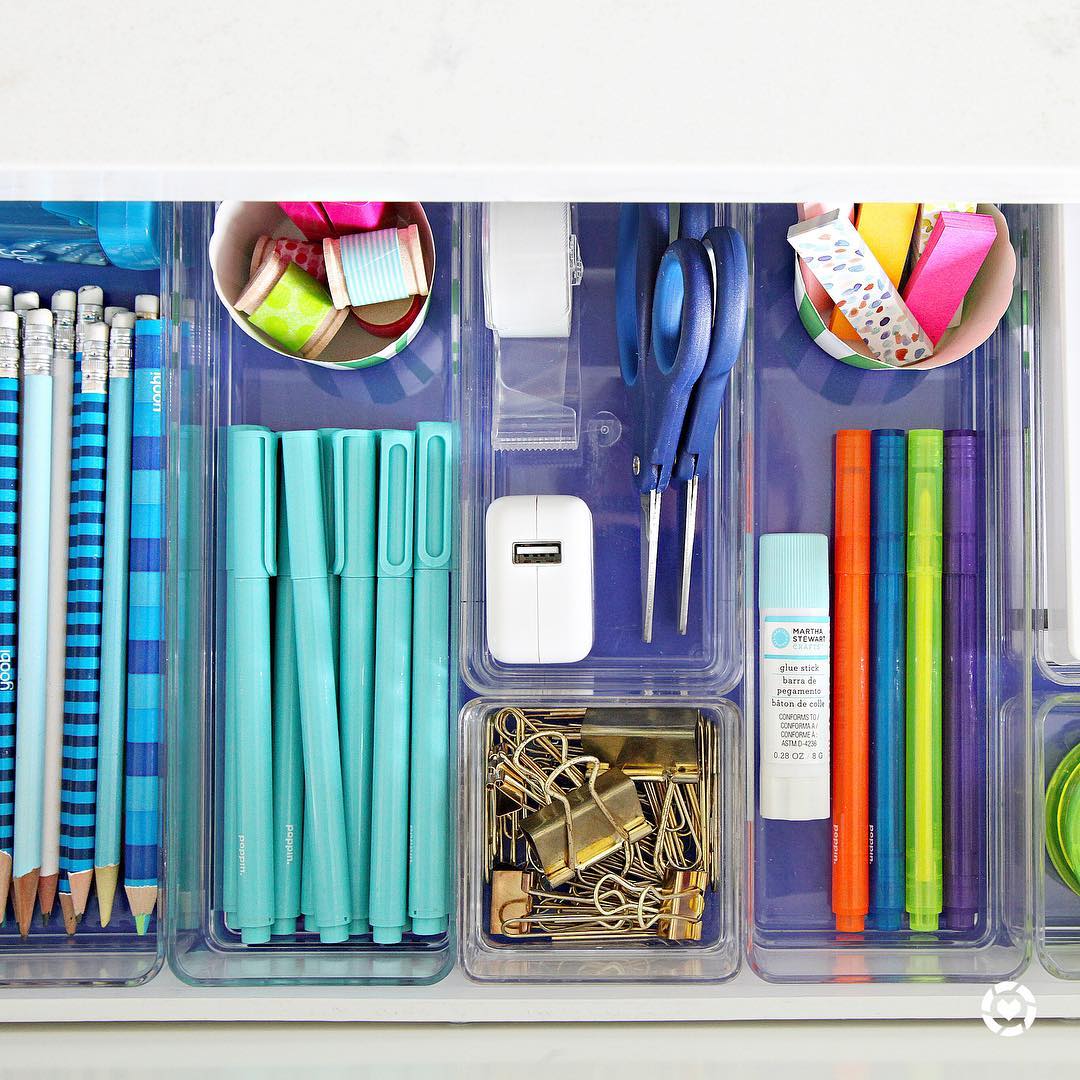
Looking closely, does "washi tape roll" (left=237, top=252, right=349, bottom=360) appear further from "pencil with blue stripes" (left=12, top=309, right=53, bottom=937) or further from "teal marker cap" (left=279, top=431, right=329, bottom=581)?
"pencil with blue stripes" (left=12, top=309, right=53, bottom=937)

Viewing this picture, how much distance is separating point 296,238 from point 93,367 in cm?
18

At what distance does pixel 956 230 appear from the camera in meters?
0.67

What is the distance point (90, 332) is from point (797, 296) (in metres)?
0.53

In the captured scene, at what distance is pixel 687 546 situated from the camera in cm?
72

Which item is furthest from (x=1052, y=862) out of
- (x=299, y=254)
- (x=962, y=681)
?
(x=299, y=254)

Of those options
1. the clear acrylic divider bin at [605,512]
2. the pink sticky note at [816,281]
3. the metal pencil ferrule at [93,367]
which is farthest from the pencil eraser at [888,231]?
the metal pencil ferrule at [93,367]

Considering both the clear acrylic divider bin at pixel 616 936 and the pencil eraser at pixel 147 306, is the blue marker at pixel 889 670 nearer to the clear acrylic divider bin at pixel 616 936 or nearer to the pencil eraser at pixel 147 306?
the clear acrylic divider bin at pixel 616 936

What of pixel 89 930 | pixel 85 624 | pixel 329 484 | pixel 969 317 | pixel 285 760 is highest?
pixel 969 317

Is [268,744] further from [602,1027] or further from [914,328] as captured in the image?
[914,328]

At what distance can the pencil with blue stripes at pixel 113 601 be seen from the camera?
0.74 metres

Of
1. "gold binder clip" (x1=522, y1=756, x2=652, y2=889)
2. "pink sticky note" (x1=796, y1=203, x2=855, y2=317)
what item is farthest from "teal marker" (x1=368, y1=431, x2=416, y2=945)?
"pink sticky note" (x1=796, y1=203, x2=855, y2=317)

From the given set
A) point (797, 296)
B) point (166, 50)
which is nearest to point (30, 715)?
point (166, 50)

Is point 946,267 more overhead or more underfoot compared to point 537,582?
more overhead

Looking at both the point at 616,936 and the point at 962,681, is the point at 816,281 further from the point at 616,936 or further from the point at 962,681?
the point at 616,936
